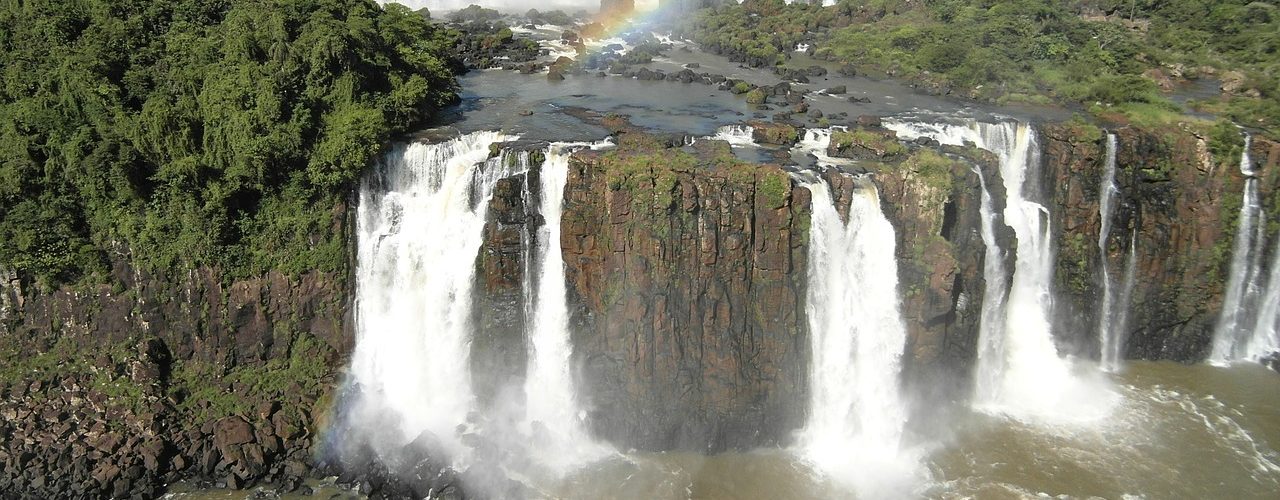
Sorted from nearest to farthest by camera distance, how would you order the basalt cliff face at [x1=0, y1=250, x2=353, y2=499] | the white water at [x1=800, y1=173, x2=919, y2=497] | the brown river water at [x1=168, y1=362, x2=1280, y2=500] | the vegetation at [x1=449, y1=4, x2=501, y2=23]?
the brown river water at [x1=168, y1=362, x2=1280, y2=500] < the basalt cliff face at [x1=0, y1=250, x2=353, y2=499] < the white water at [x1=800, y1=173, x2=919, y2=497] < the vegetation at [x1=449, y1=4, x2=501, y2=23]

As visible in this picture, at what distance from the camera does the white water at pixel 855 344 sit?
21.1m

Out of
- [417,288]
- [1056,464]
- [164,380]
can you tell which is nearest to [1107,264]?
[1056,464]

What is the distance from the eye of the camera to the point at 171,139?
70.0 ft

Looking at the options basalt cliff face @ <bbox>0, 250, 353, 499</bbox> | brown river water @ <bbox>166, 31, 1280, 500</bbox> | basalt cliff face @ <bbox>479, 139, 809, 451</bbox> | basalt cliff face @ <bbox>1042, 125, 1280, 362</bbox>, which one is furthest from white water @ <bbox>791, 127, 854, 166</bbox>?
basalt cliff face @ <bbox>0, 250, 353, 499</bbox>

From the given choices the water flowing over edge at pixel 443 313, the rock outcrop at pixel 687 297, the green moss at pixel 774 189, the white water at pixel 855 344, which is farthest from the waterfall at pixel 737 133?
the water flowing over edge at pixel 443 313

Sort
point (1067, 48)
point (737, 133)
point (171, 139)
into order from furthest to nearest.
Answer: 1. point (1067, 48)
2. point (737, 133)
3. point (171, 139)

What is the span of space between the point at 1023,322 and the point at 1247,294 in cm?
767

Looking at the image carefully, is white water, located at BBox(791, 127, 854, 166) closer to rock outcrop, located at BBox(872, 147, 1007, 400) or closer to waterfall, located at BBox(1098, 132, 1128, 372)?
rock outcrop, located at BBox(872, 147, 1007, 400)

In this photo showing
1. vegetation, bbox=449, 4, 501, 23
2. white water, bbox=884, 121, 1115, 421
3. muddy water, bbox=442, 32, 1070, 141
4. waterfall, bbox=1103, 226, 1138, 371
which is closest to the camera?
white water, bbox=884, 121, 1115, 421

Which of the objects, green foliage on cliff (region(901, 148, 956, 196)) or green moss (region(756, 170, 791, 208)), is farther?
green foliage on cliff (region(901, 148, 956, 196))

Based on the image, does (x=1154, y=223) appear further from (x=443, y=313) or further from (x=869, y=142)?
(x=443, y=313)

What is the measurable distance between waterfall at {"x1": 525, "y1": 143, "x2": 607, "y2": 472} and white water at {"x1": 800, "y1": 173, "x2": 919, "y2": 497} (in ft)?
21.9

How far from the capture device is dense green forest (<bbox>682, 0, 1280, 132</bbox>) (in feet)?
104

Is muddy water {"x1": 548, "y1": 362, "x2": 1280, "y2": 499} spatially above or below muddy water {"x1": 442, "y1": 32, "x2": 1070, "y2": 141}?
below
